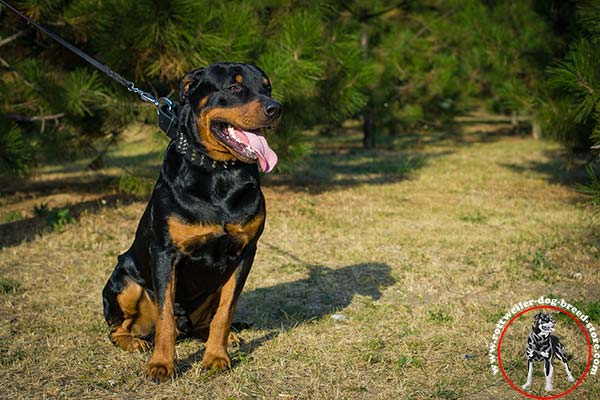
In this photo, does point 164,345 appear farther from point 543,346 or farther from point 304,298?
point 543,346

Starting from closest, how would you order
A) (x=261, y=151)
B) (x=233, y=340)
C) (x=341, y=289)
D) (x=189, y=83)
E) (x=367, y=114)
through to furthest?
(x=261, y=151), (x=189, y=83), (x=233, y=340), (x=341, y=289), (x=367, y=114)

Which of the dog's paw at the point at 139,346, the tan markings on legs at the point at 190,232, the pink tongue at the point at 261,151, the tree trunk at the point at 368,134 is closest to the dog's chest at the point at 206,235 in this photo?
the tan markings on legs at the point at 190,232

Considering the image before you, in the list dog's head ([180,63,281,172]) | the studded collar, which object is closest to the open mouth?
dog's head ([180,63,281,172])

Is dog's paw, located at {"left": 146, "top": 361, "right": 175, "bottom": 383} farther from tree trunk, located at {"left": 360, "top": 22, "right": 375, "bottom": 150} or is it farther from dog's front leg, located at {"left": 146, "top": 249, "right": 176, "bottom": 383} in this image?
tree trunk, located at {"left": 360, "top": 22, "right": 375, "bottom": 150}

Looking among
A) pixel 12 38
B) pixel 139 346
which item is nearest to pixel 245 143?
pixel 139 346

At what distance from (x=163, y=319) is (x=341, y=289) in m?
2.04

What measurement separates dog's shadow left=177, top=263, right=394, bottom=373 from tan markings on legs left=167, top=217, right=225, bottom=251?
2.48 feet

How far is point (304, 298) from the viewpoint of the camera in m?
4.63

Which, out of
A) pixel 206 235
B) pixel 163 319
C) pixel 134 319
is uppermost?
pixel 206 235

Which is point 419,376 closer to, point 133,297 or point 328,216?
point 133,297

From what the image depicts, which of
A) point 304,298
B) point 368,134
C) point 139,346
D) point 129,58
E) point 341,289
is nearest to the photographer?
point 139,346

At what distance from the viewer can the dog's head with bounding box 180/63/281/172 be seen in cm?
308

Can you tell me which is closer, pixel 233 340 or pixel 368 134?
pixel 233 340

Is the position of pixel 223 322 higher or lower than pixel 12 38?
lower
